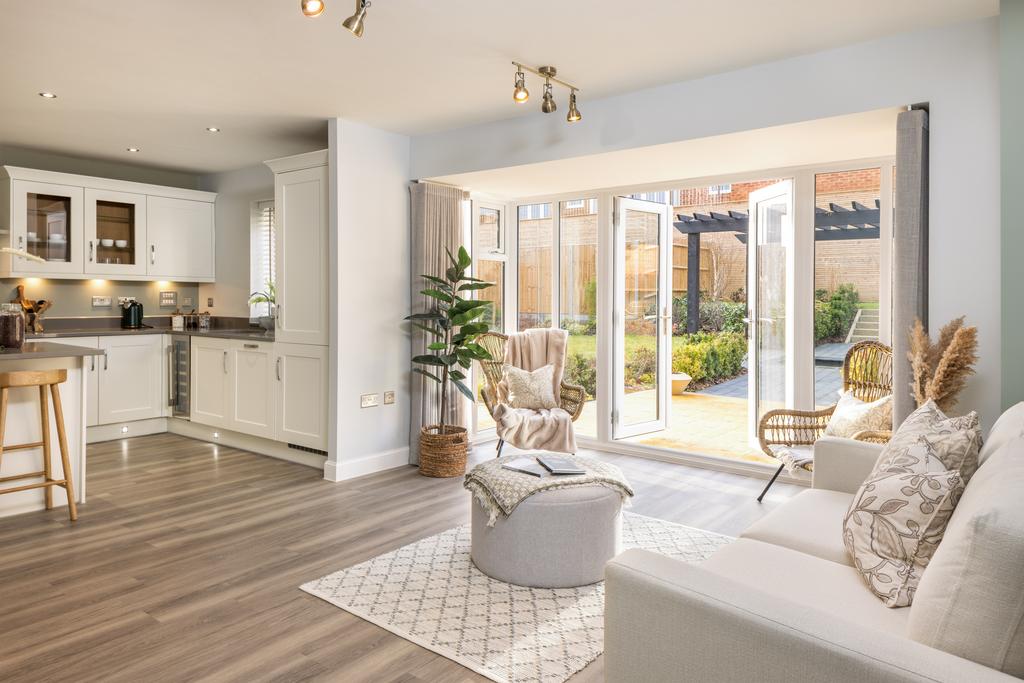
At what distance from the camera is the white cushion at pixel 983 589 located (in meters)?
1.15

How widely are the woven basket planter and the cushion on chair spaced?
8.58 feet

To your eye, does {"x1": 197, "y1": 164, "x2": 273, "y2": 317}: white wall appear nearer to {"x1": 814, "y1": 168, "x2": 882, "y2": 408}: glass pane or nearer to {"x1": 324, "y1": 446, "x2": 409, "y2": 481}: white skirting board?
{"x1": 324, "y1": 446, "x2": 409, "y2": 481}: white skirting board

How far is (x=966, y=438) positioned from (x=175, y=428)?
20.8ft

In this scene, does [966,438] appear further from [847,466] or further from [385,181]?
[385,181]

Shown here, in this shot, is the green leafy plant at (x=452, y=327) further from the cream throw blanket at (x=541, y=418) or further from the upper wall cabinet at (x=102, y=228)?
the upper wall cabinet at (x=102, y=228)

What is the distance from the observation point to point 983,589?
46.8 inches

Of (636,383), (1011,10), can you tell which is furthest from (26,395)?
(1011,10)

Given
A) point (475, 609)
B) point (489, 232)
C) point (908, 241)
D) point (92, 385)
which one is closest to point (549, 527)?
point (475, 609)

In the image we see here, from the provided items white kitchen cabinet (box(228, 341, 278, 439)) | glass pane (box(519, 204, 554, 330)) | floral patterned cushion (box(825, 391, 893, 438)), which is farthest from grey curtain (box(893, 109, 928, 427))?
white kitchen cabinet (box(228, 341, 278, 439))

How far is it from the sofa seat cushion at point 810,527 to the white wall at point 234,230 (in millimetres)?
5528

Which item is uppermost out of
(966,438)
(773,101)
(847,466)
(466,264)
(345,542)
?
(773,101)

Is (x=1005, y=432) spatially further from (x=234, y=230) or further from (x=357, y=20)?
(x=234, y=230)

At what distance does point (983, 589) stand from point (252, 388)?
206 inches

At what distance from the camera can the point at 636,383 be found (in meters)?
5.77
